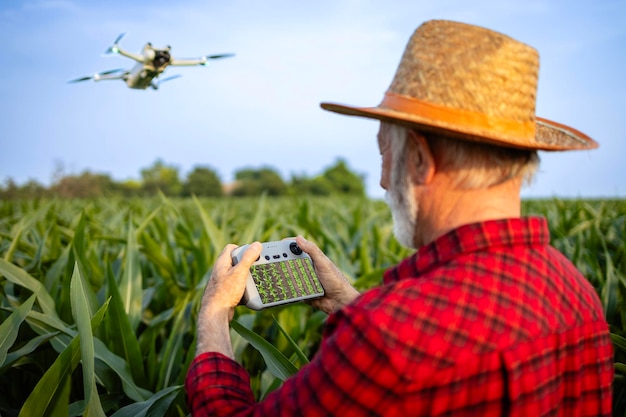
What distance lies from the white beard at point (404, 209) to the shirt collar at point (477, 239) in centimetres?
8

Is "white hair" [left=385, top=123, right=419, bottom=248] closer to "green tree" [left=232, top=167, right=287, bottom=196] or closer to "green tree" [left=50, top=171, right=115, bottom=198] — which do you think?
"green tree" [left=50, top=171, right=115, bottom=198]

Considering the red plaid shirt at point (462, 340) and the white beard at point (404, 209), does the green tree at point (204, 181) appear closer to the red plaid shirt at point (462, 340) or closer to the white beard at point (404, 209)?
the white beard at point (404, 209)

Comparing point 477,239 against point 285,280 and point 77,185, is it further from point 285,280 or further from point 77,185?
point 77,185

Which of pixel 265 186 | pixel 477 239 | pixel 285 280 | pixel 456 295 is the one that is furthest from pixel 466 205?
pixel 265 186

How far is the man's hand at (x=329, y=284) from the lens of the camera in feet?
4.55

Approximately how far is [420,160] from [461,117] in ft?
0.35

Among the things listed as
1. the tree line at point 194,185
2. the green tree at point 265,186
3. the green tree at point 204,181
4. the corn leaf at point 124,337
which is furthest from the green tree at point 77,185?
the corn leaf at point 124,337

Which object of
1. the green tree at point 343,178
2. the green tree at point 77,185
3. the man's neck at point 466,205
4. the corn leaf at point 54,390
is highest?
the man's neck at point 466,205

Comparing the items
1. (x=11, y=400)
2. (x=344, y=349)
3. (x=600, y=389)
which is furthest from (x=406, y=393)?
(x=11, y=400)

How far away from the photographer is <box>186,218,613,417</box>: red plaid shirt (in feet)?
2.74

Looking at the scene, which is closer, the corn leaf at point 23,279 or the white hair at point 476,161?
the white hair at point 476,161

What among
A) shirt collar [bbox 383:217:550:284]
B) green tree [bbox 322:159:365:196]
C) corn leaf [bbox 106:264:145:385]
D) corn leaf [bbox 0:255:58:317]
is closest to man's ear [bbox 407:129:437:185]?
shirt collar [bbox 383:217:550:284]

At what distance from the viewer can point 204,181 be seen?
169ft

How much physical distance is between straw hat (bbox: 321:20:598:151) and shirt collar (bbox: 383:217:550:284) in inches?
5.6
